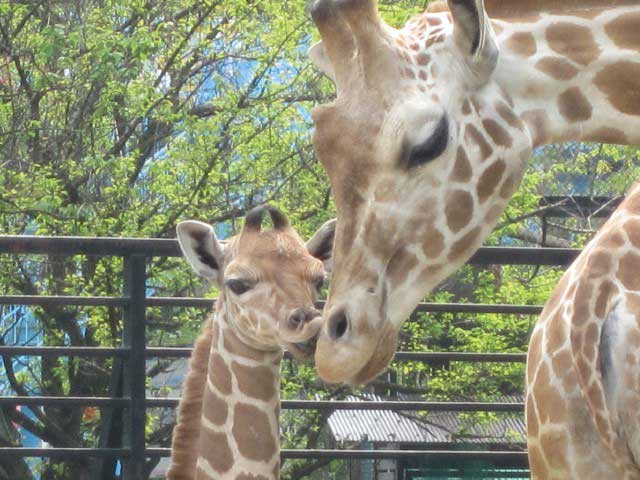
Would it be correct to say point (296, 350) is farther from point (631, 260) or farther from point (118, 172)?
point (118, 172)

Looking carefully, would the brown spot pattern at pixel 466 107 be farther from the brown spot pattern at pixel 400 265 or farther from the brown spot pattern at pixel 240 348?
the brown spot pattern at pixel 240 348

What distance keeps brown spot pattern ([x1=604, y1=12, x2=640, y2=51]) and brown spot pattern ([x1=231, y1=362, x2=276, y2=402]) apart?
2.79 meters

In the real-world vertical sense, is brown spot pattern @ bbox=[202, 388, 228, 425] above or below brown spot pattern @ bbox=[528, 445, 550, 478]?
above

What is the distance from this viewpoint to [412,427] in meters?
10.8

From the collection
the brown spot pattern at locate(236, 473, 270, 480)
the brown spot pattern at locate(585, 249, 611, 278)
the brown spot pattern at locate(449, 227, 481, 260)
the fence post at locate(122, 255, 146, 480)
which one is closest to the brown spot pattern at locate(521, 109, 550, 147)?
the brown spot pattern at locate(449, 227, 481, 260)

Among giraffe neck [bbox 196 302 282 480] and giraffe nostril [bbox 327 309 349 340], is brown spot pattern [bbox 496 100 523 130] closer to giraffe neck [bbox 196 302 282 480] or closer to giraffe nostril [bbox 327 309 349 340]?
giraffe nostril [bbox 327 309 349 340]

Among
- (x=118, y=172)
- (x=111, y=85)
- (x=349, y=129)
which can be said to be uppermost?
(x=111, y=85)

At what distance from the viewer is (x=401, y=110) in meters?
2.50

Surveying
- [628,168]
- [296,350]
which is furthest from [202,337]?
[628,168]

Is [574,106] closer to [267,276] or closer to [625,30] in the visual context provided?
[625,30]

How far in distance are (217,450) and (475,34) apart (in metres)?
2.92

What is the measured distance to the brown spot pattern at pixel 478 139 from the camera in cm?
259

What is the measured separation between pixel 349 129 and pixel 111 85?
885 centimetres

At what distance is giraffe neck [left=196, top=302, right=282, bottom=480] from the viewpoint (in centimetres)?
509
